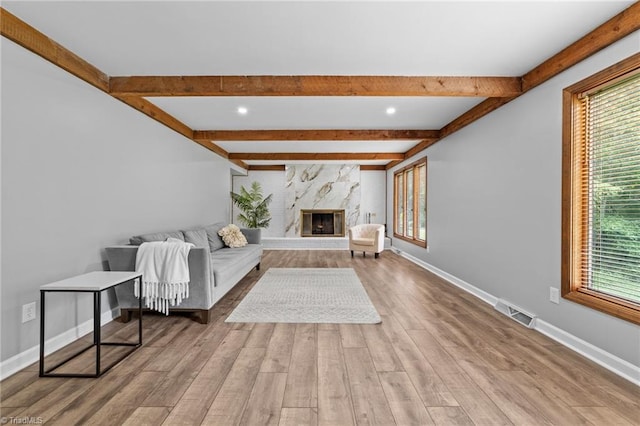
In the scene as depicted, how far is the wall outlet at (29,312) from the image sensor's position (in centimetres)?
211

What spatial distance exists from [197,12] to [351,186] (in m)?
6.86

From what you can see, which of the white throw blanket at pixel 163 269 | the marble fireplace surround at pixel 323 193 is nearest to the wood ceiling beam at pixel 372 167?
the marble fireplace surround at pixel 323 193

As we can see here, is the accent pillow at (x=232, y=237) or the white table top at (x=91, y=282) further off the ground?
the accent pillow at (x=232, y=237)

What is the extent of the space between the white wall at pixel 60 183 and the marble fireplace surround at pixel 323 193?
16.4 ft

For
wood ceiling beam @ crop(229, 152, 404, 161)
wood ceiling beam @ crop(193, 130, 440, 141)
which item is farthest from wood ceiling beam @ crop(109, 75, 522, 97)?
wood ceiling beam @ crop(229, 152, 404, 161)

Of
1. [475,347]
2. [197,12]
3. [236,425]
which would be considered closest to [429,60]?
[197,12]

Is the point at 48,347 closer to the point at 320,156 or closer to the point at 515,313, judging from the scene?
the point at 515,313

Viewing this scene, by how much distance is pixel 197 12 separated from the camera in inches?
80.0

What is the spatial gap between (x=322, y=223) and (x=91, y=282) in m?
6.96

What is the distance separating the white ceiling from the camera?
1.98m

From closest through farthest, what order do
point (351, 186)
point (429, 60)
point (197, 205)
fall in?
point (429, 60) < point (197, 205) < point (351, 186)

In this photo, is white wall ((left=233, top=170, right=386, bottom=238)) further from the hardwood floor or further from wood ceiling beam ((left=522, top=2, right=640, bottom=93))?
wood ceiling beam ((left=522, top=2, right=640, bottom=93))

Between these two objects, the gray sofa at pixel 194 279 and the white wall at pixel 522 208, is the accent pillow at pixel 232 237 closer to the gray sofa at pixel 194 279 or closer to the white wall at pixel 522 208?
the gray sofa at pixel 194 279

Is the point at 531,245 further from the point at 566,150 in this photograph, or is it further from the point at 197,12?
the point at 197,12
